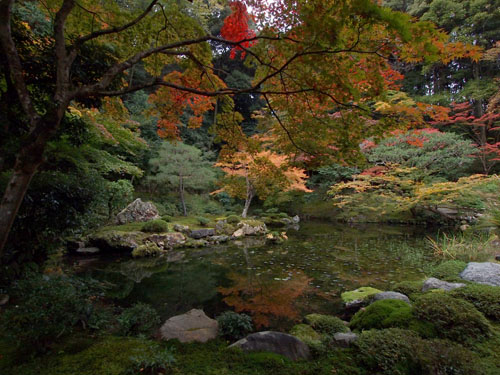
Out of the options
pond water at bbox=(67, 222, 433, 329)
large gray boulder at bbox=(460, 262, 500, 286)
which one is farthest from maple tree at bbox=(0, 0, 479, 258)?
large gray boulder at bbox=(460, 262, 500, 286)

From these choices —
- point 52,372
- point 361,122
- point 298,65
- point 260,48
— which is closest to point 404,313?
point 361,122

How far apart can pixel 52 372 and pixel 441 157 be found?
14644 mm

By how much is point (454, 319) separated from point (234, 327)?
252cm

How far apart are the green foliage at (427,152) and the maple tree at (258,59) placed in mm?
10644

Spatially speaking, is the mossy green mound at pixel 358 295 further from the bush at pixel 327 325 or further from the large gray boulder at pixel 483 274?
the large gray boulder at pixel 483 274

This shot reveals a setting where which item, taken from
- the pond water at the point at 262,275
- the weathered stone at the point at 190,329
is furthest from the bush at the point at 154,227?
the weathered stone at the point at 190,329

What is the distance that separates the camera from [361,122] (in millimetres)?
2742

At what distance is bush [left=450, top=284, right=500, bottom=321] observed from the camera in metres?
3.14

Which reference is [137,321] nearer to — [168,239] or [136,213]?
[168,239]

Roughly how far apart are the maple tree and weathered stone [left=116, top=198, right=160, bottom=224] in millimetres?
8934

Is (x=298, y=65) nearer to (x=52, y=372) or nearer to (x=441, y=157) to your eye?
(x=52, y=372)

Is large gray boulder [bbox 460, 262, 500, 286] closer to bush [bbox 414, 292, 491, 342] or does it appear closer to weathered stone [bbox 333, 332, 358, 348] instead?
bush [bbox 414, 292, 491, 342]

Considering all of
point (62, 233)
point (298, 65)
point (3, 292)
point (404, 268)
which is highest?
point (298, 65)

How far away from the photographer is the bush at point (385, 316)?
10.1 feet
